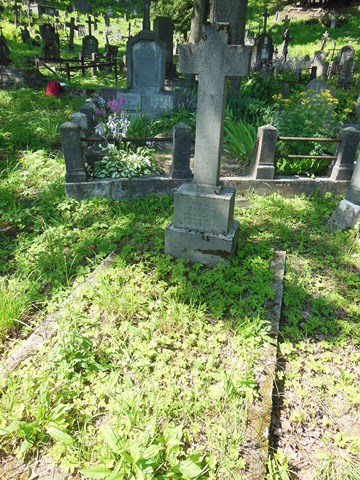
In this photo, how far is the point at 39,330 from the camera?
2.69 m

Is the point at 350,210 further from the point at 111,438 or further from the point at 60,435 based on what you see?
the point at 60,435

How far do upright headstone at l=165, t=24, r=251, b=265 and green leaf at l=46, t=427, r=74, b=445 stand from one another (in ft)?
7.11

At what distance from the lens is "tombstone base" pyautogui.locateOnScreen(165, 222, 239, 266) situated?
3.56 meters

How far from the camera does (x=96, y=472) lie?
1708 mm

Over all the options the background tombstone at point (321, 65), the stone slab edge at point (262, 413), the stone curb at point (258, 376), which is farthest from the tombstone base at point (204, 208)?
the background tombstone at point (321, 65)

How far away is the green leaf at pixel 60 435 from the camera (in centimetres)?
188

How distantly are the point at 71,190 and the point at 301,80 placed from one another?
12.2m

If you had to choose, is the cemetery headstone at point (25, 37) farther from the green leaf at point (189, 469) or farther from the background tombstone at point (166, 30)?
the green leaf at point (189, 469)

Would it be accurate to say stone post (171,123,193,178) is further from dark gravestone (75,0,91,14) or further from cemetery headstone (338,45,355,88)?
dark gravestone (75,0,91,14)

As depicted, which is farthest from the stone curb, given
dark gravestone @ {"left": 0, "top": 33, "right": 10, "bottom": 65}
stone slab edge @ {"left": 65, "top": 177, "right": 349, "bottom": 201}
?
dark gravestone @ {"left": 0, "top": 33, "right": 10, "bottom": 65}

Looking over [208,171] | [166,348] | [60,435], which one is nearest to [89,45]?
[208,171]

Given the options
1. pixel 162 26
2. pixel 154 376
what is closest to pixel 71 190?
pixel 154 376

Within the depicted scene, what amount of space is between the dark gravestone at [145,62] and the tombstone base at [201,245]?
6.15m

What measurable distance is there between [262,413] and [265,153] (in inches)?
164
